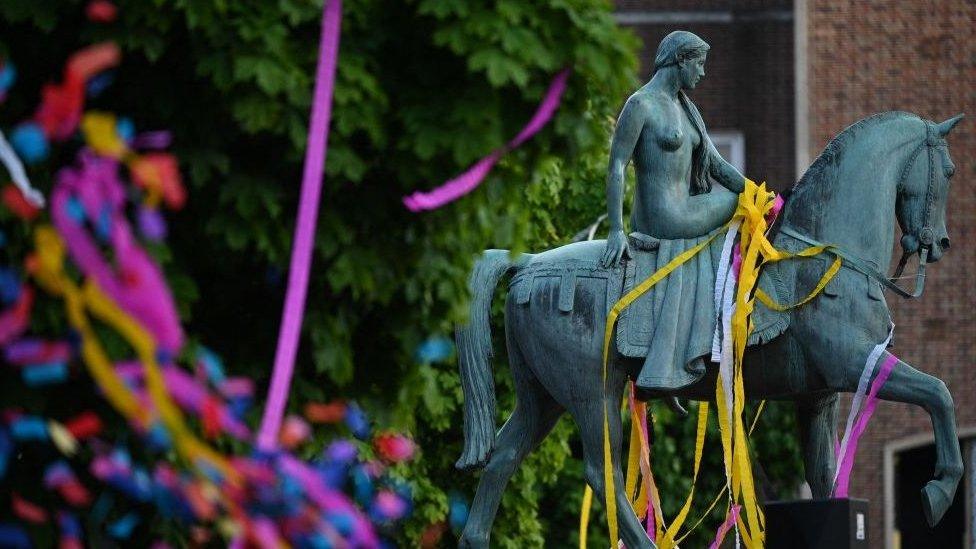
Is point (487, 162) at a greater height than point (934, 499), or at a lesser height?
greater

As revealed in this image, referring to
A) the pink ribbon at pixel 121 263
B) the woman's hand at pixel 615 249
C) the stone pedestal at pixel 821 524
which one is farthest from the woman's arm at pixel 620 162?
the pink ribbon at pixel 121 263

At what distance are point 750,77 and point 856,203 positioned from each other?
706 inches

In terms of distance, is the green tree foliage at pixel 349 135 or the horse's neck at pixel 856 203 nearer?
the green tree foliage at pixel 349 135

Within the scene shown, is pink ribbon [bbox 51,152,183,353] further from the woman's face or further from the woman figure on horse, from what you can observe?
the woman's face

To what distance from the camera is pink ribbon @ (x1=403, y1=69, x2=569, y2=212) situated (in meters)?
7.31

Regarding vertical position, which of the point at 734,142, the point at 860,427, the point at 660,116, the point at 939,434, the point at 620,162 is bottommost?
the point at 734,142

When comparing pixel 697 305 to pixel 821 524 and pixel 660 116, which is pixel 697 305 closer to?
pixel 660 116

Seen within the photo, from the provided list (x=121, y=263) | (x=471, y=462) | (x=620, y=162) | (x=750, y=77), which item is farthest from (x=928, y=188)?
(x=750, y=77)

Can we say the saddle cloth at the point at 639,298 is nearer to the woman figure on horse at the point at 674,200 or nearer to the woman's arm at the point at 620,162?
the woman figure on horse at the point at 674,200

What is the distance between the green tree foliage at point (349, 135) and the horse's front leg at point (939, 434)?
3.94 meters

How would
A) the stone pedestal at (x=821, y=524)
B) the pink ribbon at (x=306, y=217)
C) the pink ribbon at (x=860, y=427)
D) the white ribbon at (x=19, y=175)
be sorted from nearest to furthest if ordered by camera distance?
1. the pink ribbon at (x=306, y=217)
2. the white ribbon at (x=19, y=175)
3. the stone pedestal at (x=821, y=524)
4. the pink ribbon at (x=860, y=427)

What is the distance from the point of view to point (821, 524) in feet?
37.3

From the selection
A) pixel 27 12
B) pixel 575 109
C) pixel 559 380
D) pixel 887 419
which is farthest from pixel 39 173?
pixel 887 419

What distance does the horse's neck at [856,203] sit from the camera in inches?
463
